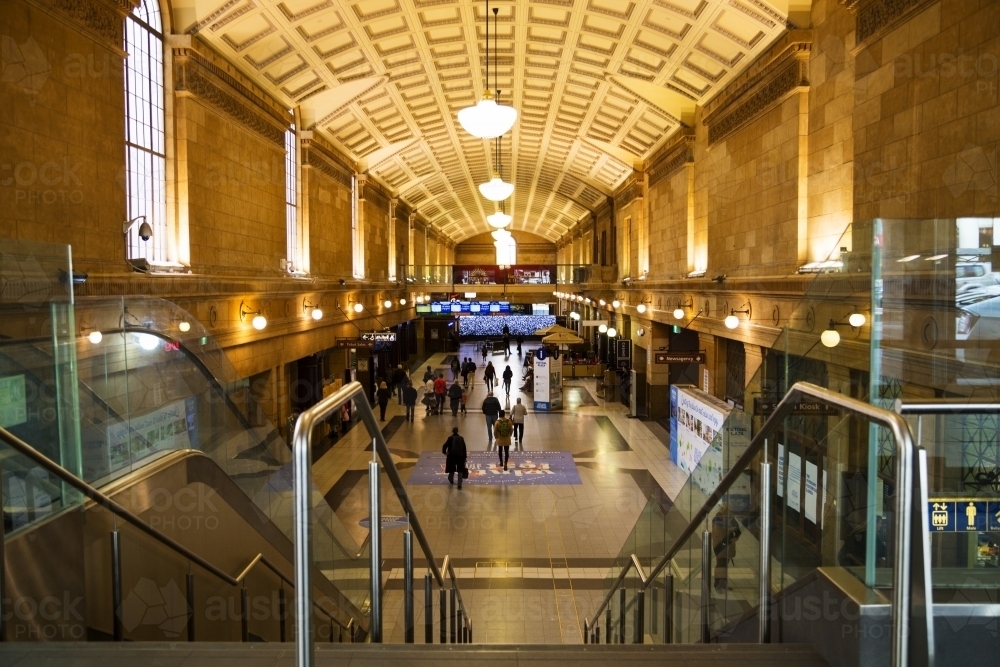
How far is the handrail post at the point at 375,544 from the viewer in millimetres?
3189

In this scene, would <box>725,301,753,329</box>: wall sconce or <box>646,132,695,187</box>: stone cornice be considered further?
<box>646,132,695,187</box>: stone cornice

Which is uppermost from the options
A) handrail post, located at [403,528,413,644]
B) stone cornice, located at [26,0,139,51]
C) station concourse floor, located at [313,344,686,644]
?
stone cornice, located at [26,0,139,51]

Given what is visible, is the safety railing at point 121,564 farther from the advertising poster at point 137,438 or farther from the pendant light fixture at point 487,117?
the pendant light fixture at point 487,117

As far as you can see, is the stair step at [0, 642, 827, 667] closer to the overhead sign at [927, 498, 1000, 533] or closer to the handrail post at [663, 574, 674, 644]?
the overhead sign at [927, 498, 1000, 533]

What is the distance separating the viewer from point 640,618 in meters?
5.79

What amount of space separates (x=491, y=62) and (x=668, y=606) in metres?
14.3

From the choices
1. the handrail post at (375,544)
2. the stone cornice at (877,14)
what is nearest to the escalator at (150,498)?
the handrail post at (375,544)

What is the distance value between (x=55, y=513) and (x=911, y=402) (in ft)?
12.2

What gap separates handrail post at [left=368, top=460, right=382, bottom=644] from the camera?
3189 millimetres

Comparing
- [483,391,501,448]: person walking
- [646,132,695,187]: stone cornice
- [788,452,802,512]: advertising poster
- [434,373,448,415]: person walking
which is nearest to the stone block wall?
[788,452,802,512]: advertising poster

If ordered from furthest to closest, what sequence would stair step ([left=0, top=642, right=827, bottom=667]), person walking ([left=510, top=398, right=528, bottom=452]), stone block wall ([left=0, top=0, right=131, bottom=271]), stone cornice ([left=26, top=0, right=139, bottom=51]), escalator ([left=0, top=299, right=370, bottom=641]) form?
person walking ([left=510, top=398, right=528, bottom=452]) < stone cornice ([left=26, top=0, right=139, bottom=51]) < stone block wall ([left=0, top=0, right=131, bottom=271]) < escalator ([left=0, top=299, right=370, bottom=641]) < stair step ([left=0, top=642, right=827, bottom=667])

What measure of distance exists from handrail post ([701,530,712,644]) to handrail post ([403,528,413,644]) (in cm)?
172

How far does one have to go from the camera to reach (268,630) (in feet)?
17.3

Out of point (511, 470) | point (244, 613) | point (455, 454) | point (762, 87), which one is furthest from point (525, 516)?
point (762, 87)
